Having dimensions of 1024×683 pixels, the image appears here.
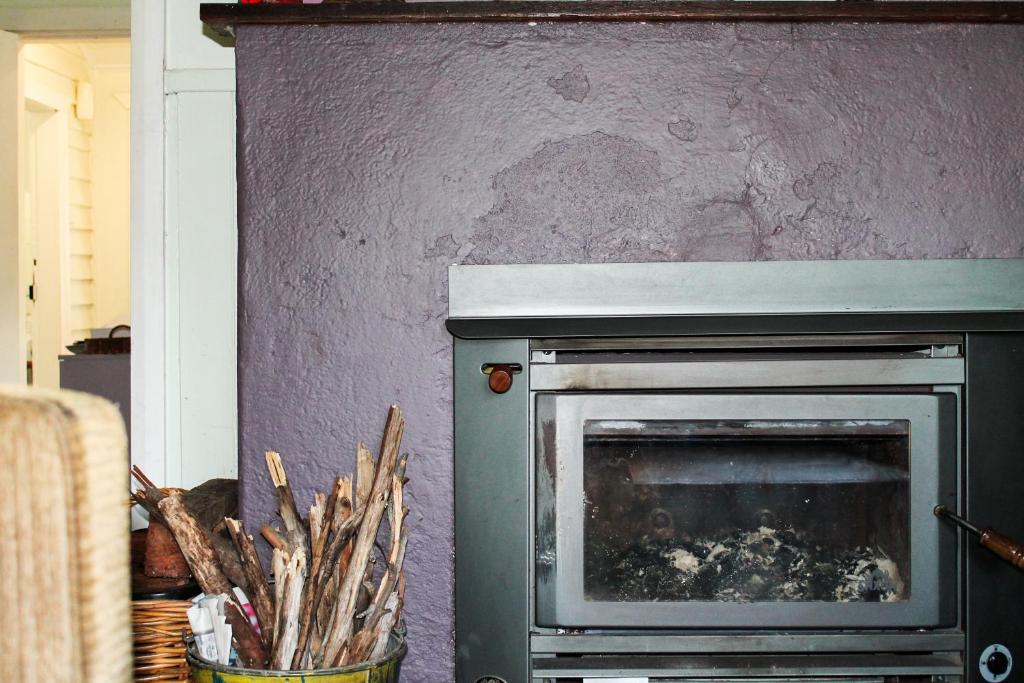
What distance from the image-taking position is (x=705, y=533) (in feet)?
6.12

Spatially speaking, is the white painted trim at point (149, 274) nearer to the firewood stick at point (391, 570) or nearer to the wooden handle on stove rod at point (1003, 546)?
the firewood stick at point (391, 570)

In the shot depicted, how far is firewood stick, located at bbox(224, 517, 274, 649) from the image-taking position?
1.70 metres

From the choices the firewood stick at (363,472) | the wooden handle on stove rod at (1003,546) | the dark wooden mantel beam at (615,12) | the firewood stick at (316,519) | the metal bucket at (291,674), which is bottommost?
the metal bucket at (291,674)

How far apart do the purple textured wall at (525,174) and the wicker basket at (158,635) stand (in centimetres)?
31

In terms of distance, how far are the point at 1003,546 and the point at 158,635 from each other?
145 cm

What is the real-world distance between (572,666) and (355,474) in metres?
0.53

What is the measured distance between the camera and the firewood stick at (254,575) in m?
1.70

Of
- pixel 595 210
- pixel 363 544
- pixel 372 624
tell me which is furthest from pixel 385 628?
pixel 595 210

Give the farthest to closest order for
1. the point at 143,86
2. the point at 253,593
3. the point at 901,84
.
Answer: the point at 143,86 < the point at 901,84 < the point at 253,593

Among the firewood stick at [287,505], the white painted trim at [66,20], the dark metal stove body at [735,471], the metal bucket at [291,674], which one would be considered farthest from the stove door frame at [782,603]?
the white painted trim at [66,20]

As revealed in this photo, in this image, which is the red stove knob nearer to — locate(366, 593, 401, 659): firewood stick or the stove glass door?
the stove glass door

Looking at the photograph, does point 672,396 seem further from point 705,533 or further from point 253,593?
Result: point 253,593

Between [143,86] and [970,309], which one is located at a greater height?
[143,86]

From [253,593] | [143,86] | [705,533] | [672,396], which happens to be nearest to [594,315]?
[672,396]
